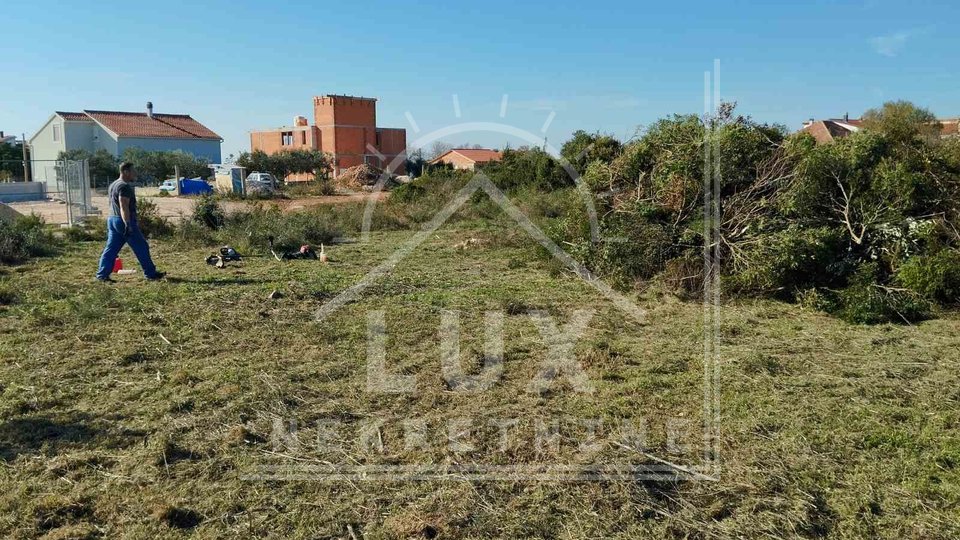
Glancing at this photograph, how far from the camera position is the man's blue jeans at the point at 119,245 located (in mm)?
8828

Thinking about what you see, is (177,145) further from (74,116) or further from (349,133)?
(349,133)

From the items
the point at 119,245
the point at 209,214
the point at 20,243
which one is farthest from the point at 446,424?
the point at 209,214

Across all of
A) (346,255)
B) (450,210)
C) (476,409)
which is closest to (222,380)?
(476,409)

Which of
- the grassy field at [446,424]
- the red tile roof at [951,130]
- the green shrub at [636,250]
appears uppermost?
the red tile roof at [951,130]

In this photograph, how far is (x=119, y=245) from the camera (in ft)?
29.5

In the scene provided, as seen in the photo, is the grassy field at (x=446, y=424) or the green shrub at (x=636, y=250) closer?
the grassy field at (x=446, y=424)

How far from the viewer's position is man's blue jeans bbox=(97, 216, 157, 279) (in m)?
8.83

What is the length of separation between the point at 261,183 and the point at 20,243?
22.2 meters

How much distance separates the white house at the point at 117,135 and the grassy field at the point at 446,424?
51.0 metres

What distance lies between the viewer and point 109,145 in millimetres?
52250

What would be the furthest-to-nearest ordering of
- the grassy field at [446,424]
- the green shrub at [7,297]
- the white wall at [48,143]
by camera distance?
1. the white wall at [48,143]
2. the green shrub at [7,297]
3. the grassy field at [446,424]

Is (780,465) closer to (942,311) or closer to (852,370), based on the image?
(852,370)

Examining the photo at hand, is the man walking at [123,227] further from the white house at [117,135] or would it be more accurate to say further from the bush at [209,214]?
the white house at [117,135]

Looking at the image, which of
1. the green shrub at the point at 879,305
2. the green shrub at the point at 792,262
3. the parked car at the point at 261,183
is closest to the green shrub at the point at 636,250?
the green shrub at the point at 792,262
